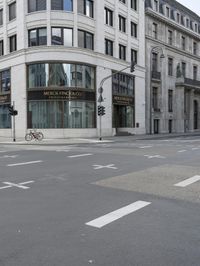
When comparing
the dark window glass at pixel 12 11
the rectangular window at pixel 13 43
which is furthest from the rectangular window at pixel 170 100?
the dark window glass at pixel 12 11

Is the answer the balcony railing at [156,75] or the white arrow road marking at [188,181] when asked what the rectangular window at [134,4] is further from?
the white arrow road marking at [188,181]

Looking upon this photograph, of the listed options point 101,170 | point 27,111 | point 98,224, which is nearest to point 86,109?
point 27,111

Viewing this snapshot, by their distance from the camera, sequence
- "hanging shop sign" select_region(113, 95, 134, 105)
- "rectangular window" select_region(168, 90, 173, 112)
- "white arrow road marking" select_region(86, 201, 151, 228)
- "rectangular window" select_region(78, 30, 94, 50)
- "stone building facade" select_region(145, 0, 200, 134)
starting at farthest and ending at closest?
"rectangular window" select_region(168, 90, 173, 112), "stone building facade" select_region(145, 0, 200, 134), "hanging shop sign" select_region(113, 95, 134, 105), "rectangular window" select_region(78, 30, 94, 50), "white arrow road marking" select_region(86, 201, 151, 228)

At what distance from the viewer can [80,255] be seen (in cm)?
411

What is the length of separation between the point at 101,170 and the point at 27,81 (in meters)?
24.5

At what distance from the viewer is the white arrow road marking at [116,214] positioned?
5379 mm

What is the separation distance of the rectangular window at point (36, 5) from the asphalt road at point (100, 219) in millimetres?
26403

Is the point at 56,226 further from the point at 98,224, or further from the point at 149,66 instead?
the point at 149,66

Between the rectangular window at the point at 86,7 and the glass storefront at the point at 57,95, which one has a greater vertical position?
the rectangular window at the point at 86,7

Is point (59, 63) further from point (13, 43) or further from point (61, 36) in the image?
point (13, 43)

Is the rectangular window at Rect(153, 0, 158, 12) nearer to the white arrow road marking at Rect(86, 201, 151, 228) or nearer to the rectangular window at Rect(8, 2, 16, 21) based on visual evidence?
the rectangular window at Rect(8, 2, 16, 21)

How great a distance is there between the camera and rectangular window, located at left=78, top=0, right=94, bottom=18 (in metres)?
33.8

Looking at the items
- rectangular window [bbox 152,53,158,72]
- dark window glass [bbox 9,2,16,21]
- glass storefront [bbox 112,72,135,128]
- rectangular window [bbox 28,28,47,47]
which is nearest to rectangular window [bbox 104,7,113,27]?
glass storefront [bbox 112,72,135,128]

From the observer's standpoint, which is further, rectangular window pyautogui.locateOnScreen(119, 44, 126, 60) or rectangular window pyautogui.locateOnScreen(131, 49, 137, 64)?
rectangular window pyautogui.locateOnScreen(131, 49, 137, 64)
